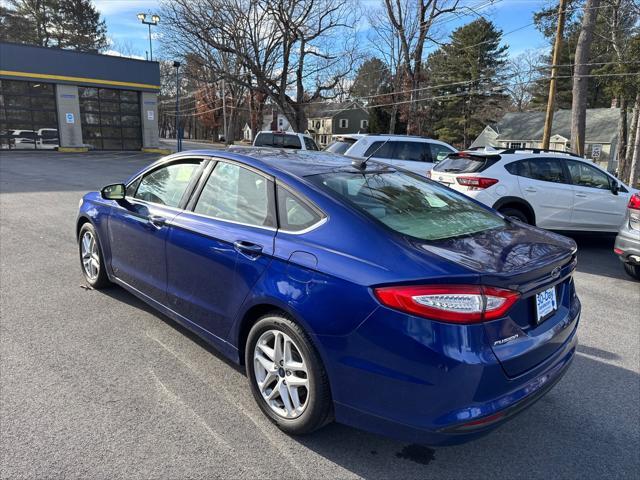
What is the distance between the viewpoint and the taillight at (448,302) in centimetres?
211

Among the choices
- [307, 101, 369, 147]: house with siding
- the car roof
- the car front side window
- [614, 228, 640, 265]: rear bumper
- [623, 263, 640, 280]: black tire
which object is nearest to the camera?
the car roof

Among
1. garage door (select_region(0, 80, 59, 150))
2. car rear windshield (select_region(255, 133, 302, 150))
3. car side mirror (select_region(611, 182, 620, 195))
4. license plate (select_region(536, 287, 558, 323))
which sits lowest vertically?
license plate (select_region(536, 287, 558, 323))

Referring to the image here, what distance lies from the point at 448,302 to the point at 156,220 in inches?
96.4

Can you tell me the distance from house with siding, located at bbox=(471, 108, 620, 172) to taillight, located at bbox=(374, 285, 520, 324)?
41.7 m

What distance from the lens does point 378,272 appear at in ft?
7.35

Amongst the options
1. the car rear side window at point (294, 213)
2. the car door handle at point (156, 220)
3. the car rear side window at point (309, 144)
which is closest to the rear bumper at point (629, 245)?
the car rear side window at point (294, 213)

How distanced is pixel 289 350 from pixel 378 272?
77 cm

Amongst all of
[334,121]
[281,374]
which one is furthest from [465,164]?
[334,121]

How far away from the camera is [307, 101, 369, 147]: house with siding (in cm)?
7856

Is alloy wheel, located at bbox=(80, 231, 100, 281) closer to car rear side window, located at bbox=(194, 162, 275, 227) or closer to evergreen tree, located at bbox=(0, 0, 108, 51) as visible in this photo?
car rear side window, located at bbox=(194, 162, 275, 227)

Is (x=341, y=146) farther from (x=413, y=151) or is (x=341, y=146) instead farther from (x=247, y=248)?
(x=247, y=248)

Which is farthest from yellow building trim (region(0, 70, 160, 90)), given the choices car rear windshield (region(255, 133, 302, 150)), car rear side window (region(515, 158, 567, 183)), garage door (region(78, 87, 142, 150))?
car rear side window (region(515, 158, 567, 183))

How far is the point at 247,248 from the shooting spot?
9.20ft

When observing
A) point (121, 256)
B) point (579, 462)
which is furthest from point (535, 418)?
point (121, 256)
